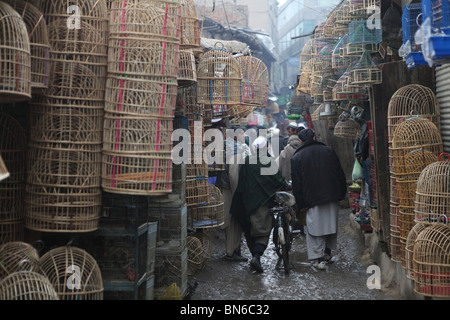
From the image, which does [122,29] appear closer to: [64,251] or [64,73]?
[64,73]

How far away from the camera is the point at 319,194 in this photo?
7547 mm

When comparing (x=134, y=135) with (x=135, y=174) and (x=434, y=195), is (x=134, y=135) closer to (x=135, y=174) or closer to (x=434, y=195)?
(x=135, y=174)

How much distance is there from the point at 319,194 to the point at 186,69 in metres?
2.95

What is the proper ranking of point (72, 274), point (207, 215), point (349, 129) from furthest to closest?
point (349, 129), point (207, 215), point (72, 274)

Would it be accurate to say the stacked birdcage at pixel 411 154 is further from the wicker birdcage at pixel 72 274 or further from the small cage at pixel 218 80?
the wicker birdcage at pixel 72 274

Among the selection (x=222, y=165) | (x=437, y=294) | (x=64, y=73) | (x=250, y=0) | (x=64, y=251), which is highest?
(x=250, y=0)

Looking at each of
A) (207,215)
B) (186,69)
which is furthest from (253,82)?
(186,69)

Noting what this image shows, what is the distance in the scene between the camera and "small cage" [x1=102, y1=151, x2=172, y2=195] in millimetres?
4391

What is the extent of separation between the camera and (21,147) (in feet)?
15.3

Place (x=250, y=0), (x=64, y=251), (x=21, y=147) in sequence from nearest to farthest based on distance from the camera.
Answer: (x=64, y=251) < (x=21, y=147) < (x=250, y=0)

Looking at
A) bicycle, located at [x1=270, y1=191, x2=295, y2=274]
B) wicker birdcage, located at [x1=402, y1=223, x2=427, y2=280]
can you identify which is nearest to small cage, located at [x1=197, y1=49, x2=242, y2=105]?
bicycle, located at [x1=270, y1=191, x2=295, y2=274]
